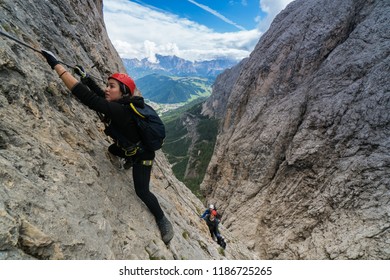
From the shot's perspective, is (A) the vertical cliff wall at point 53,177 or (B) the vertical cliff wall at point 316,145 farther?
(B) the vertical cliff wall at point 316,145

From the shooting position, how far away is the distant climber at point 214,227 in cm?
1786

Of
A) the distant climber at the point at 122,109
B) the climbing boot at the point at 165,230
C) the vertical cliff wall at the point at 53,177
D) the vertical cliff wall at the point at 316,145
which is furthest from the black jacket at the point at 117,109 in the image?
the vertical cliff wall at the point at 316,145

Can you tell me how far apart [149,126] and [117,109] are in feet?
3.15

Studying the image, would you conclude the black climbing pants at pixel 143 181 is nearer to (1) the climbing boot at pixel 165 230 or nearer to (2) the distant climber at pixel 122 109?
(2) the distant climber at pixel 122 109

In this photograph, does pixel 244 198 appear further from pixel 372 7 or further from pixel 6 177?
pixel 6 177

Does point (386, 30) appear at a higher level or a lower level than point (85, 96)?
higher

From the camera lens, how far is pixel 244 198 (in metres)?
37.0

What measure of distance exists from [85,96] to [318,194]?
94.6ft

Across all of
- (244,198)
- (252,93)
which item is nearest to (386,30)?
(252,93)

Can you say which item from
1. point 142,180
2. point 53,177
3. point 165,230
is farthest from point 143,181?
point 53,177

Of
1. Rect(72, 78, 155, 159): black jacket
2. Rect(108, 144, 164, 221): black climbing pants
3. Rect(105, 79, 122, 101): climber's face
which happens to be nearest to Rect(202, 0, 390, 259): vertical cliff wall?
Rect(108, 144, 164, 221): black climbing pants

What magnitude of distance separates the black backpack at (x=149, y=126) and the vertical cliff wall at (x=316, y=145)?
2224cm

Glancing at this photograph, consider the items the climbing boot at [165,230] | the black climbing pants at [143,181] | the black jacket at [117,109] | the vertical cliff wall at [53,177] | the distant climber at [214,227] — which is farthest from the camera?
the distant climber at [214,227]

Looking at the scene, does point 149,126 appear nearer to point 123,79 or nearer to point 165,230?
point 123,79
